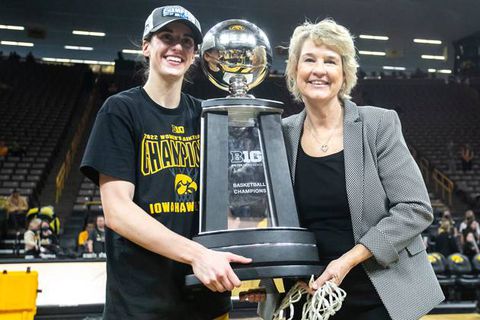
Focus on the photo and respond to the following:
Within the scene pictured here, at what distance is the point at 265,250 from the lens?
4.09ft

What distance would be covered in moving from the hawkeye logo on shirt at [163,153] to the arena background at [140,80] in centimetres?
519

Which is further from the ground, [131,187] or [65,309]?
[131,187]

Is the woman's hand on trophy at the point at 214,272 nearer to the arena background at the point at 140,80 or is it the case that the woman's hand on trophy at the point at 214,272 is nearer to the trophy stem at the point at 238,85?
the trophy stem at the point at 238,85

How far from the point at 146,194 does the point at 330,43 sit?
0.63m

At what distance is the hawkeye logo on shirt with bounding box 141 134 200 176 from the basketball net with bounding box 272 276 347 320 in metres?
0.44

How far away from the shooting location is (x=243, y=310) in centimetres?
493

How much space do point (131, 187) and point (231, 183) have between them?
0.27 m

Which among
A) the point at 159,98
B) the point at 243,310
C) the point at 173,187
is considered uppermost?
the point at 159,98

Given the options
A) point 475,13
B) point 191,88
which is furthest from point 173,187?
point 475,13

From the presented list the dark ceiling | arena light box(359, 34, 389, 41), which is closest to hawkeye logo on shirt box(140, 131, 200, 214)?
the dark ceiling

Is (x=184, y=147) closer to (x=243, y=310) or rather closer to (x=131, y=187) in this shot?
(x=131, y=187)

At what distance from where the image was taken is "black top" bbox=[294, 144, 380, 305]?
145 cm

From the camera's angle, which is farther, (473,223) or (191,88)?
(191,88)

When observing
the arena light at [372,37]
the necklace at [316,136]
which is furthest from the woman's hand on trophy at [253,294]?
the arena light at [372,37]
